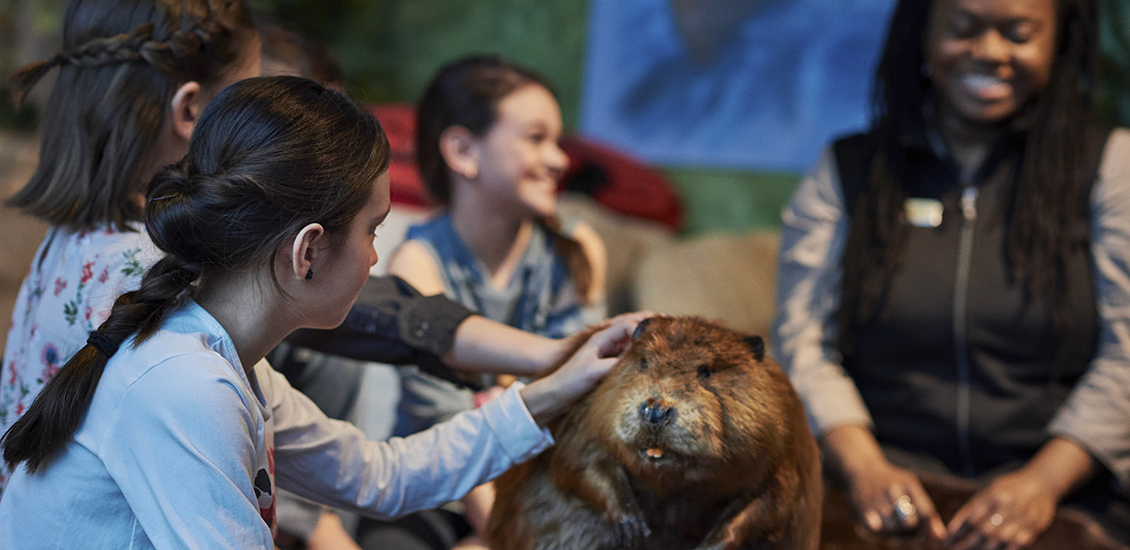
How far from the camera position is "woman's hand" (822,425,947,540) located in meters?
1.39

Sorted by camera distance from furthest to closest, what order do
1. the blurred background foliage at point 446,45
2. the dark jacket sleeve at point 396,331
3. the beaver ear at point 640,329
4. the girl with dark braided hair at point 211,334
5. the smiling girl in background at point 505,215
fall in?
the blurred background foliage at point 446,45, the smiling girl in background at point 505,215, the dark jacket sleeve at point 396,331, the beaver ear at point 640,329, the girl with dark braided hair at point 211,334

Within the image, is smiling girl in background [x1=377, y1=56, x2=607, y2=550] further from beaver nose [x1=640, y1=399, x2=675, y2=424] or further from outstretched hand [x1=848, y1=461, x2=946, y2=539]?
beaver nose [x1=640, y1=399, x2=675, y2=424]

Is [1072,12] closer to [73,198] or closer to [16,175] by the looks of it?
[73,198]

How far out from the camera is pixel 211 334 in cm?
93

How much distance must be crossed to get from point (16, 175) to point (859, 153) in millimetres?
3363

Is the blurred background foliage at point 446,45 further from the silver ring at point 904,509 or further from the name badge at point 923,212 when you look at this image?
the silver ring at point 904,509

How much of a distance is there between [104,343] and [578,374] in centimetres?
52

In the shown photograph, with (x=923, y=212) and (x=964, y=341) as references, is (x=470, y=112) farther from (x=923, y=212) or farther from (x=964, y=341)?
(x=964, y=341)

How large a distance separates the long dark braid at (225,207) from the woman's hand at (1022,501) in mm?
1105

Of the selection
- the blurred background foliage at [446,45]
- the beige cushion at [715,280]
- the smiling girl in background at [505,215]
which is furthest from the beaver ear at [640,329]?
the blurred background foliage at [446,45]

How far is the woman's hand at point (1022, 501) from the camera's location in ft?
4.52

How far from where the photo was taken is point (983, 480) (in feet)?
5.38

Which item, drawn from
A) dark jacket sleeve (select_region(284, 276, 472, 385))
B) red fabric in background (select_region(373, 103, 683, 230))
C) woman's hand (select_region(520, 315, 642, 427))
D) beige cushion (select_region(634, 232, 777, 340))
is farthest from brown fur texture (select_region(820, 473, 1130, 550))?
red fabric in background (select_region(373, 103, 683, 230))

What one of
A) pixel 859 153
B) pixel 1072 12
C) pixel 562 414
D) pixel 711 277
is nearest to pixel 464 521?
pixel 562 414
